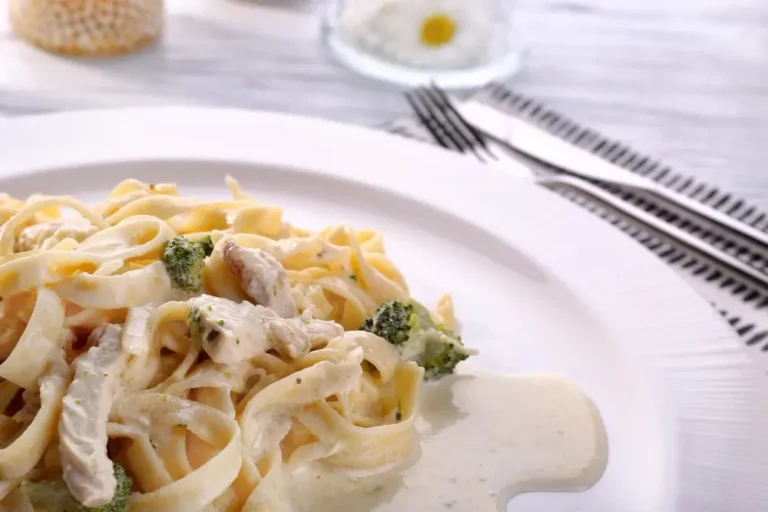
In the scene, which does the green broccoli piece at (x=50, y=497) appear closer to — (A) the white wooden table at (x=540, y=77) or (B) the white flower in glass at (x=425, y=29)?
(A) the white wooden table at (x=540, y=77)

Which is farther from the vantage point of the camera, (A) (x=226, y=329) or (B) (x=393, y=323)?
(B) (x=393, y=323)

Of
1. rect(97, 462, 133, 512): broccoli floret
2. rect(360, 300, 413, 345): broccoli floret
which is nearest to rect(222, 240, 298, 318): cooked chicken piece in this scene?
rect(360, 300, 413, 345): broccoli floret

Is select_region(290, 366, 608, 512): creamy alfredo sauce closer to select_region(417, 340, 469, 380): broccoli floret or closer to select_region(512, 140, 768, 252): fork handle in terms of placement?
select_region(417, 340, 469, 380): broccoli floret

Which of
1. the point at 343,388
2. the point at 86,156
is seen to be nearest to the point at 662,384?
the point at 343,388

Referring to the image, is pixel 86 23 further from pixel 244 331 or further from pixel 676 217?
pixel 676 217

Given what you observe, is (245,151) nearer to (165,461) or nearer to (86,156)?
(86,156)

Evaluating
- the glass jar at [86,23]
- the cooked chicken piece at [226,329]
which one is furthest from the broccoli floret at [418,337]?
the glass jar at [86,23]

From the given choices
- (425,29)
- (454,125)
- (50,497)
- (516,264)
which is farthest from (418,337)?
(425,29)
